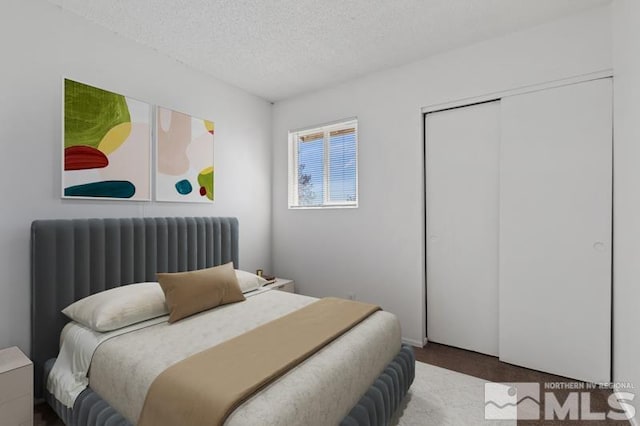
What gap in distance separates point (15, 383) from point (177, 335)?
86 cm

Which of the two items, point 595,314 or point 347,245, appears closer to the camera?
point 595,314

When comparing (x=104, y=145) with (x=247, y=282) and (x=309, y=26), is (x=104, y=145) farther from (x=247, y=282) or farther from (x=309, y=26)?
(x=309, y=26)

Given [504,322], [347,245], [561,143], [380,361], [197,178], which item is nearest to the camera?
[380,361]

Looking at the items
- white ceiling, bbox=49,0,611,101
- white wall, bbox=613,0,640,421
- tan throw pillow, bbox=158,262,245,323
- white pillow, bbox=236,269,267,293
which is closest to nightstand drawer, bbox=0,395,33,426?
tan throw pillow, bbox=158,262,245,323

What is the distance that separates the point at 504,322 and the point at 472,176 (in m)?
1.34

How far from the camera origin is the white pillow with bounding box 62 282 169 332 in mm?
1934

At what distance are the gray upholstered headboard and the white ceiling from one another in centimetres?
159

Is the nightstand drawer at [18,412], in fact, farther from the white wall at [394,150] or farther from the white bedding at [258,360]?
the white wall at [394,150]

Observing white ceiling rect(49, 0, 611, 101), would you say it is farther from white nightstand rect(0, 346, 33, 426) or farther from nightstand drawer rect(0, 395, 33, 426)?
nightstand drawer rect(0, 395, 33, 426)

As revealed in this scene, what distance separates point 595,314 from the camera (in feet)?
7.66

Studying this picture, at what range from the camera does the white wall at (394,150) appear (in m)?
2.50

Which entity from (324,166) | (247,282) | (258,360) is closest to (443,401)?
(258,360)

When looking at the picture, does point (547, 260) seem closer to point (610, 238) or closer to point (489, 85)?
point (610, 238)

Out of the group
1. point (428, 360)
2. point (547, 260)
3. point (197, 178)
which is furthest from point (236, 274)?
point (547, 260)
